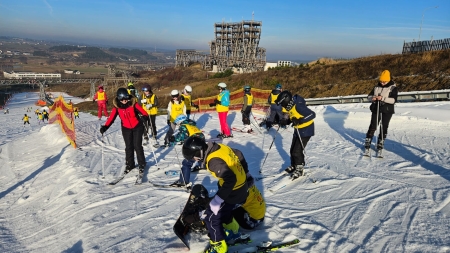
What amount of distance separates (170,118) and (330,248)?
6.45 m

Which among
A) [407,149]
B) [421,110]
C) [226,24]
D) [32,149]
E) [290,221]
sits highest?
[226,24]

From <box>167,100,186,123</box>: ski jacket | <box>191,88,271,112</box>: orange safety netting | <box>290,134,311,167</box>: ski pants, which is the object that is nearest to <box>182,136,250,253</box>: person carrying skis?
<box>290,134,311,167</box>: ski pants

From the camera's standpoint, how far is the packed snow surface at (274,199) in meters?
4.57

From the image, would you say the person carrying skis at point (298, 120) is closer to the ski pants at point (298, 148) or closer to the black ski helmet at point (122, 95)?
the ski pants at point (298, 148)

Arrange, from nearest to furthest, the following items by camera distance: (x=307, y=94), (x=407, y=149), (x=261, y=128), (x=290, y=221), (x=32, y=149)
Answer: (x=290, y=221) < (x=407, y=149) < (x=32, y=149) < (x=261, y=128) < (x=307, y=94)

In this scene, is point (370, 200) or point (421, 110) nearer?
point (370, 200)

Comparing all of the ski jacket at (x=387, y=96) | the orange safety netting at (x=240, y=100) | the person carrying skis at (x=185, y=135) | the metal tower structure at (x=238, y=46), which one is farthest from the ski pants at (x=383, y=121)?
the metal tower structure at (x=238, y=46)

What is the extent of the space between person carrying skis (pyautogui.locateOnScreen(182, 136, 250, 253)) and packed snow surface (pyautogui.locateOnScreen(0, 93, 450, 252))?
511mm

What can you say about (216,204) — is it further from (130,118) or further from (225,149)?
(130,118)

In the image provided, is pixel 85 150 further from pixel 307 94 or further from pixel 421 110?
pixel 307 94

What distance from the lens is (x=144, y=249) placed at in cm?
441

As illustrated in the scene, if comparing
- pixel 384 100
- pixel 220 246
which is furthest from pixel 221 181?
pixel 384 100

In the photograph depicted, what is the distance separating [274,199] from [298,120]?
5.96 ft

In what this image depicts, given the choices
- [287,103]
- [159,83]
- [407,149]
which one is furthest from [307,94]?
[159,83]
